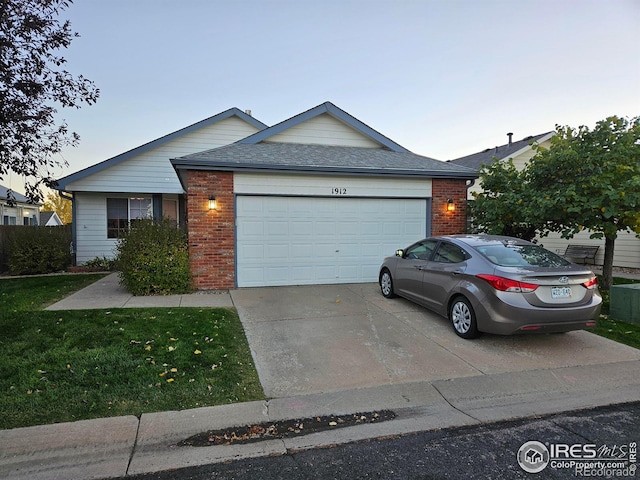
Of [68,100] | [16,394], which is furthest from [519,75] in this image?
[16,394]

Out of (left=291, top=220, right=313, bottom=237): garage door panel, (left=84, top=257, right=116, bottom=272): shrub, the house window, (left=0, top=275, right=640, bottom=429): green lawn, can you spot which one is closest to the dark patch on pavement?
(left=0, top=275, right=640, bottom=429): green lawn

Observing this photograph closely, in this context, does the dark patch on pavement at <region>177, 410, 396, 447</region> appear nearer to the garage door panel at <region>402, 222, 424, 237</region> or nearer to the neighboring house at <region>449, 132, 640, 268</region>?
the garage door panel at <region>402, 222, 424, 237</region>

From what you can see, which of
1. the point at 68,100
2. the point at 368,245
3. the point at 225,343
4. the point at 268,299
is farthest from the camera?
the point at 368,245

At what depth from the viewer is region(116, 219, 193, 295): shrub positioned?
787 cm

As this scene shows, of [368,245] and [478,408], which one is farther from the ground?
[368,245]

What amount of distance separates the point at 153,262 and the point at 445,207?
753cm

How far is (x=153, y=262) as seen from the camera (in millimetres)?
7887

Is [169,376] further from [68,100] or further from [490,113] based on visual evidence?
[490,113]

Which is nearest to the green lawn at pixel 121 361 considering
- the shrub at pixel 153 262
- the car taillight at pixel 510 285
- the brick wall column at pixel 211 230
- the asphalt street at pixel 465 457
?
the asphalt street at pixel 465 457

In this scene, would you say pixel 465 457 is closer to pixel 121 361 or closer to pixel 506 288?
pixel 506 288

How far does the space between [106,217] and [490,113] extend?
50.5ft

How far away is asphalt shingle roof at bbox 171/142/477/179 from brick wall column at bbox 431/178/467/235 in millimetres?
293

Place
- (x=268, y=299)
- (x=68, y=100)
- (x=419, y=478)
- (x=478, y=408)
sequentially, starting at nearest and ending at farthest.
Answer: (x=419, y=478) < (x=478, y=408) < (x=268, y=299) < (x=68, y=100)

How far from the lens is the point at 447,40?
1075 cm
